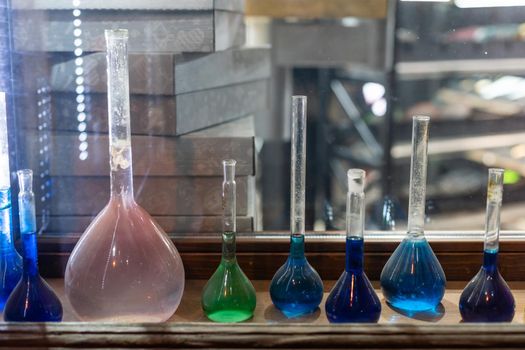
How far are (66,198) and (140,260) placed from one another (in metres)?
0.26

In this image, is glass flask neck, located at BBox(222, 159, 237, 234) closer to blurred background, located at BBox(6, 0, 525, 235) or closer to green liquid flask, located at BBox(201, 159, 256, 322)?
green liquid flask, located at BBox(201, 159, 256, 322)

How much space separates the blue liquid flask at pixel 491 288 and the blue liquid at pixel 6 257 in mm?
616

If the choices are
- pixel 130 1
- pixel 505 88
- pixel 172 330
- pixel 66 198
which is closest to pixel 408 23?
pixel 505 88

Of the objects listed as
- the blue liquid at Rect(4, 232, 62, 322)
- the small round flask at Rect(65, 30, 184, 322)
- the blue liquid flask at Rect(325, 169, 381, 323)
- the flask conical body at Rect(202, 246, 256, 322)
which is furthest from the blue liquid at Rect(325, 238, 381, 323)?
the blue liquid at Rect(4, 232, 62, 322)

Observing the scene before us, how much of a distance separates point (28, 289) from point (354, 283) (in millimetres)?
420

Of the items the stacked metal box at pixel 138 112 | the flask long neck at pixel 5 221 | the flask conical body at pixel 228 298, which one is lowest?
the flask conical body at pixel 228 298

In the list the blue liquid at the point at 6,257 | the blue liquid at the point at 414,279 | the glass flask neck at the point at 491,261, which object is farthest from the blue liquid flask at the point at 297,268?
the blue liquid at the point at 6,257

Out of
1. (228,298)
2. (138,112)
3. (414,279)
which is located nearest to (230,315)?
(228,298)

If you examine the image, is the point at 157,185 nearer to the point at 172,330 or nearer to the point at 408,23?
the point at 172,330

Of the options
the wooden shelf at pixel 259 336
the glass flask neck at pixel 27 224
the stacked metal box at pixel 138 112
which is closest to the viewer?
the wooden shelf at pixel 259 336

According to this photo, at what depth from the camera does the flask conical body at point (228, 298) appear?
91cm

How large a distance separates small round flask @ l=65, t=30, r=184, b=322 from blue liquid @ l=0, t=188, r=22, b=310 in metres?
0.10

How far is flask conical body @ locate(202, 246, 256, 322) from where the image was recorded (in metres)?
0.91

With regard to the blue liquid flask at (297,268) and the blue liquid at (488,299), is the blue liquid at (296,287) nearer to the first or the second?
the blue liquid flask at (297,268)
